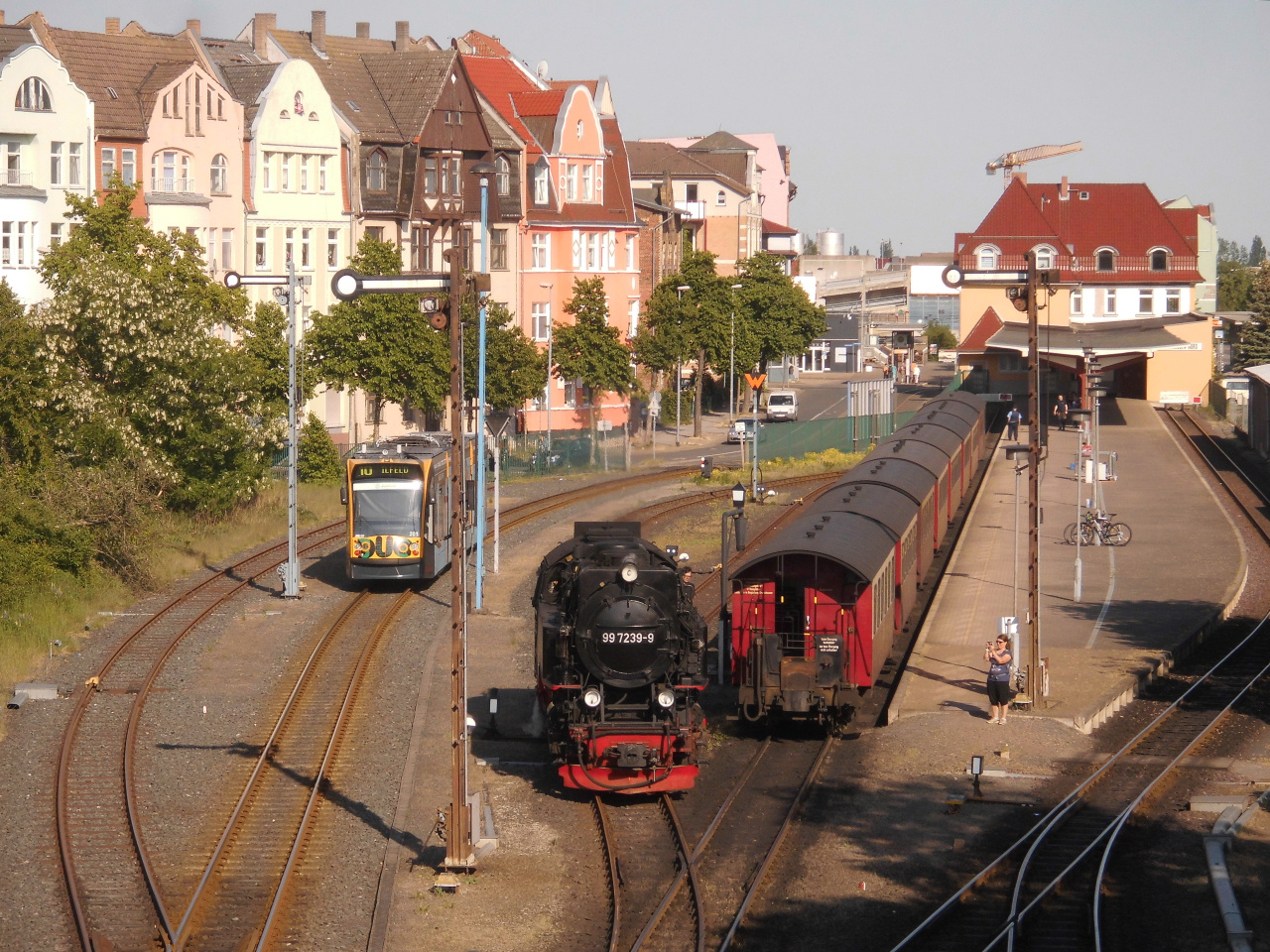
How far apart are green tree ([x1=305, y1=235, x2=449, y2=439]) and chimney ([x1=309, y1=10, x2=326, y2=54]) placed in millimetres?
23030

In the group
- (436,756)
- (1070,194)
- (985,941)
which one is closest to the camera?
(985,941)

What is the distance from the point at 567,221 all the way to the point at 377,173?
378 inches

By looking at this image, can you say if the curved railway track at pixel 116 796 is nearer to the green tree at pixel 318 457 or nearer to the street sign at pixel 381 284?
the street sign at pixel 381 284

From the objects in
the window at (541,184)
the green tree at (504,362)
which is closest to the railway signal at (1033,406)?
the green tree at (504,362)

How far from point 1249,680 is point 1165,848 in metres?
9.92

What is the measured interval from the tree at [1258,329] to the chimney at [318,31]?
182ft

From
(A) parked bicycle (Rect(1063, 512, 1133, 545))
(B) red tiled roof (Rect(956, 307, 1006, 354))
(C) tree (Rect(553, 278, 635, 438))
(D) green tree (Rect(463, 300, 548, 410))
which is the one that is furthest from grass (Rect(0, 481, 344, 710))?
(B) red tiled roof (Rect(956, 307, 1006, 354))

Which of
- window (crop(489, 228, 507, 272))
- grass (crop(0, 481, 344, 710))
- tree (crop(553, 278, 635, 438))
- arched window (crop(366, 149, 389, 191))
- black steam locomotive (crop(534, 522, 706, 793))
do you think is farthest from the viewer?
window (crop(489, 228, 507, 272))

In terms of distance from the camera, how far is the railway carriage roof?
2198cm

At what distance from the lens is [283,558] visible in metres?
37.2

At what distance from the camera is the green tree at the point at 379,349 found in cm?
5088

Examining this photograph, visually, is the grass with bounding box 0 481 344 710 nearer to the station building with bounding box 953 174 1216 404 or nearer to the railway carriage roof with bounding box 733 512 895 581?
the railway carriage roof with bounding box 733 512 895 581

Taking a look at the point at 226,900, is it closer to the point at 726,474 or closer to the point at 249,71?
the point at 726,474

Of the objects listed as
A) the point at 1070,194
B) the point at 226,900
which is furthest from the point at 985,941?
the point at 1070,194
